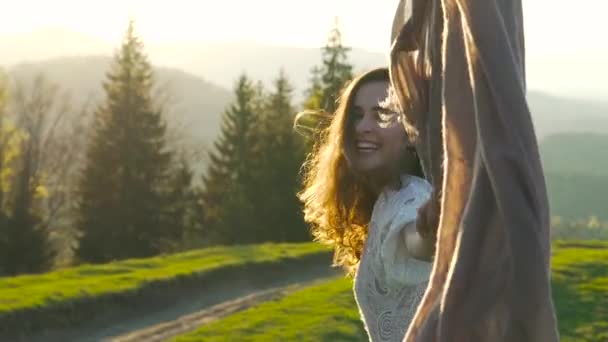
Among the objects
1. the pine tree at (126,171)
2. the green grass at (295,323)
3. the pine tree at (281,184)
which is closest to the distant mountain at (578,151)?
the pine tree at (126,171)

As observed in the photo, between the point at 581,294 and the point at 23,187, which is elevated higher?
the point at 23,187

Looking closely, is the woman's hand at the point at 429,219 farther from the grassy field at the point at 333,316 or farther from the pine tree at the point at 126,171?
the pine tree at the point at 126,171

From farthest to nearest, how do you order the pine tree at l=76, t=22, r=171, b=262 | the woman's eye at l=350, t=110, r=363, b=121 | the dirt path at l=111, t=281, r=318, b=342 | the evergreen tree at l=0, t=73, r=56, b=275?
the pine tree at l=76, t=22, r=171, b=262
the evergreen tree at l=0, t=73, r=56, b=275
the dirt path at l=111, t=281, r=318, b=342
the woman's eye at l=350, t=110, r=363, b=121

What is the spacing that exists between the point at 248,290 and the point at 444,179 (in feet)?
52.7

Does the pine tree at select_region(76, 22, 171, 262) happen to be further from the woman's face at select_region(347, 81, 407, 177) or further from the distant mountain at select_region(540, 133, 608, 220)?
the distant mountain at select_region(540, 133, 608, 220)

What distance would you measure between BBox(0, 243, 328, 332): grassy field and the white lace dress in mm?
9996

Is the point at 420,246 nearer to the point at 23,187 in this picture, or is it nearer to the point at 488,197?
the point at 488,197

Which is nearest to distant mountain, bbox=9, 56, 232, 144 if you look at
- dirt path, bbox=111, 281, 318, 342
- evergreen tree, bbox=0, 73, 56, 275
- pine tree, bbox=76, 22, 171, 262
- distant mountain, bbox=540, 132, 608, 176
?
distant mountain, bbox=540, 132, 608, 176

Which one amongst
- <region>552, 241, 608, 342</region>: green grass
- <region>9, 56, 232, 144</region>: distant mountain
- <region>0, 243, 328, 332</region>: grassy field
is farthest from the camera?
<region>9, 56, 232, 144</region>: distant mountain

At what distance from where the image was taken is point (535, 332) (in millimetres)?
1339

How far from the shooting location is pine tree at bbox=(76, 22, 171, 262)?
38562 mm

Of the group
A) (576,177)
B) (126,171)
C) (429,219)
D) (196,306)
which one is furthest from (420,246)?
(576,177)

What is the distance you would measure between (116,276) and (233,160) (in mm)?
29168

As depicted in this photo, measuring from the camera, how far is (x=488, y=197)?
1.39 m
